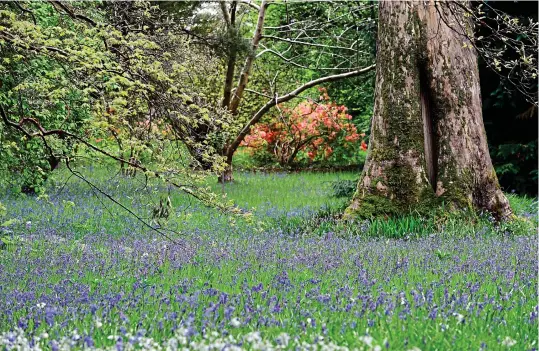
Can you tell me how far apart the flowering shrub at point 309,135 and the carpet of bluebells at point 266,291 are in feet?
49.2

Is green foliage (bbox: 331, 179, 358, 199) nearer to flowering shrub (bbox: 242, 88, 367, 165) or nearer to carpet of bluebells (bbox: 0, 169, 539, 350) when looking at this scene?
carpet of bluebells (bbox: 0, 169, 539, 350)

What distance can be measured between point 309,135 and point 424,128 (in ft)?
50.5

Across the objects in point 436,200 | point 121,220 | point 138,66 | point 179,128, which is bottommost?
point 121,220

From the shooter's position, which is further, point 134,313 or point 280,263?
point 280,263

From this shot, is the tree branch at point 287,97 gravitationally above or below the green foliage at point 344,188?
above

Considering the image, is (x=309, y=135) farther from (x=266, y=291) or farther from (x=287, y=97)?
(x=266, y=291)

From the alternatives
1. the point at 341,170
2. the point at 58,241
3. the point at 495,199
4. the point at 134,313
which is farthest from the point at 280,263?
the point at 341,170

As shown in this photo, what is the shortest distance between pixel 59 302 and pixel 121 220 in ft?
17.6

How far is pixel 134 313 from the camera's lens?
13.6 feet

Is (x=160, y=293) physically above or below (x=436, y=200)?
below

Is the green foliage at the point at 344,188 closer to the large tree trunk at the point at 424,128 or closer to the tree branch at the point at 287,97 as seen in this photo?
the tree branch at the point at 287,97

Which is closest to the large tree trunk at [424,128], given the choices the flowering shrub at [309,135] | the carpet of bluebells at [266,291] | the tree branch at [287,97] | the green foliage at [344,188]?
the carpet of bluebells at [266,291]

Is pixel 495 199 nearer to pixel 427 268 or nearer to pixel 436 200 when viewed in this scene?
pixel 436 200

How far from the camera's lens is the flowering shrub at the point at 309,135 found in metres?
23.4
